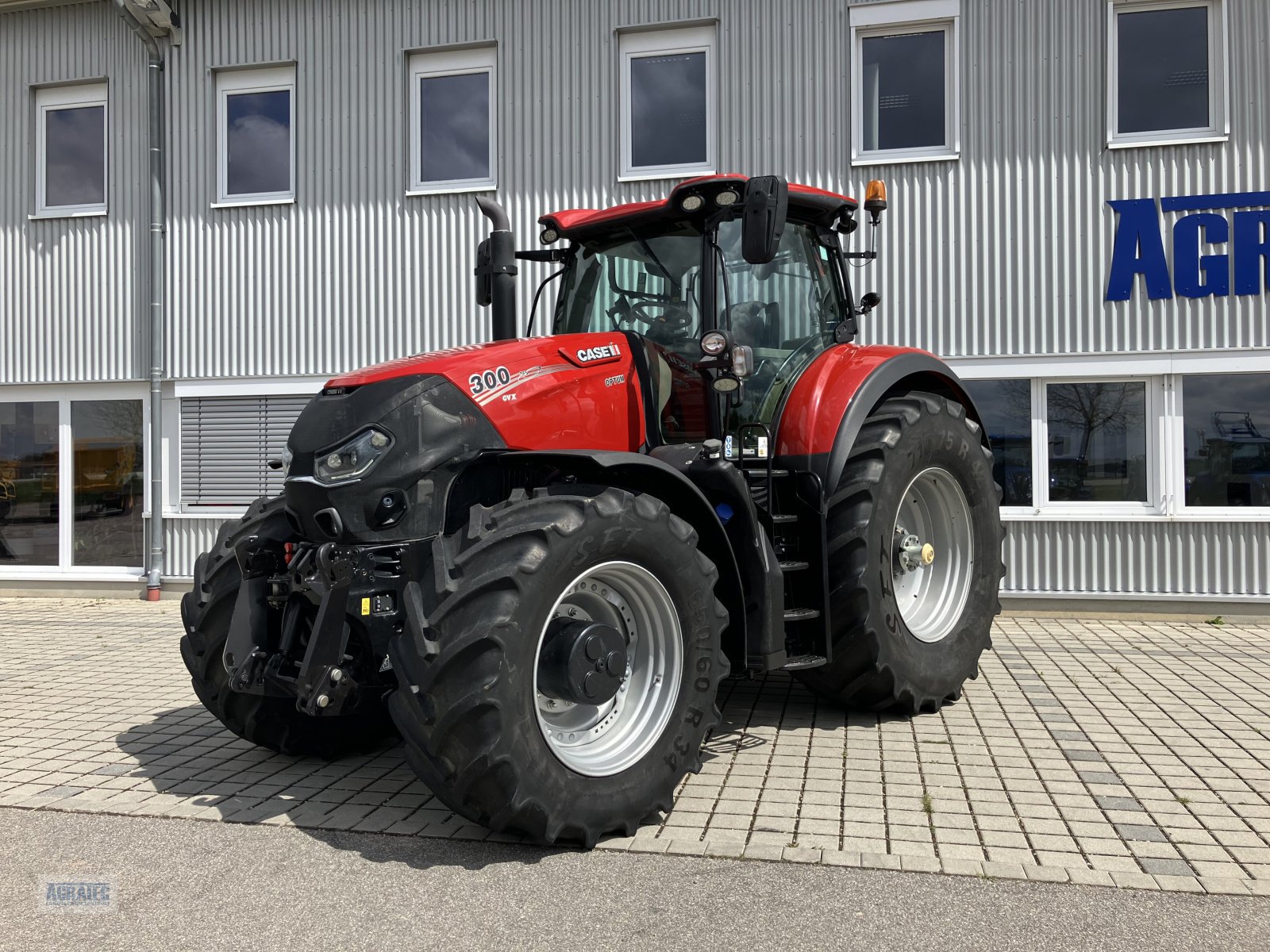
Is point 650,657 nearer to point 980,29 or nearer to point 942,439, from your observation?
point 942,439

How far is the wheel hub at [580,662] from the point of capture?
3.79m

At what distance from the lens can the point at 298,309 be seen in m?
10.7

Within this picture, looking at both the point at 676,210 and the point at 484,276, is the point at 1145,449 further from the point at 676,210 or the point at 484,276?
the point at 484,276

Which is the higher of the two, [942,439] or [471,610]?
[942,439]

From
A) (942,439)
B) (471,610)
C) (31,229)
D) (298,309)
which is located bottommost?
(471,610)

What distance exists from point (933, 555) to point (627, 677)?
254cm

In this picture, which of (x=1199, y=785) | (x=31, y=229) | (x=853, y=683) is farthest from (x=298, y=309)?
(x=1199, y=785)

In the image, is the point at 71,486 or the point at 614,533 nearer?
the point at 614,533

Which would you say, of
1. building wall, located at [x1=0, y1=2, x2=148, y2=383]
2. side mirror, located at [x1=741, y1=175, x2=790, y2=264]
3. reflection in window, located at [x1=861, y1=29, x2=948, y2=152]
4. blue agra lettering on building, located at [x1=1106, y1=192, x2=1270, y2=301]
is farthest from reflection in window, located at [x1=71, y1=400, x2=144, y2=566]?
blue agra lettering on building, located at [x1=1106, y1=192, x2=1270, y2=301]

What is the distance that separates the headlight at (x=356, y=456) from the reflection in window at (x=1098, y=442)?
23.0ft

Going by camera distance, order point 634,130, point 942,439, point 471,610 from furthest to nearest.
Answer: point 634,130 → point 942,439 → point 471,610

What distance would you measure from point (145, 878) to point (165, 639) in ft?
18.4

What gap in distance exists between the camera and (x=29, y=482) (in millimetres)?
11500

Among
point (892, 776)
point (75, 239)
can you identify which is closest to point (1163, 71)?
point (892, 776)
